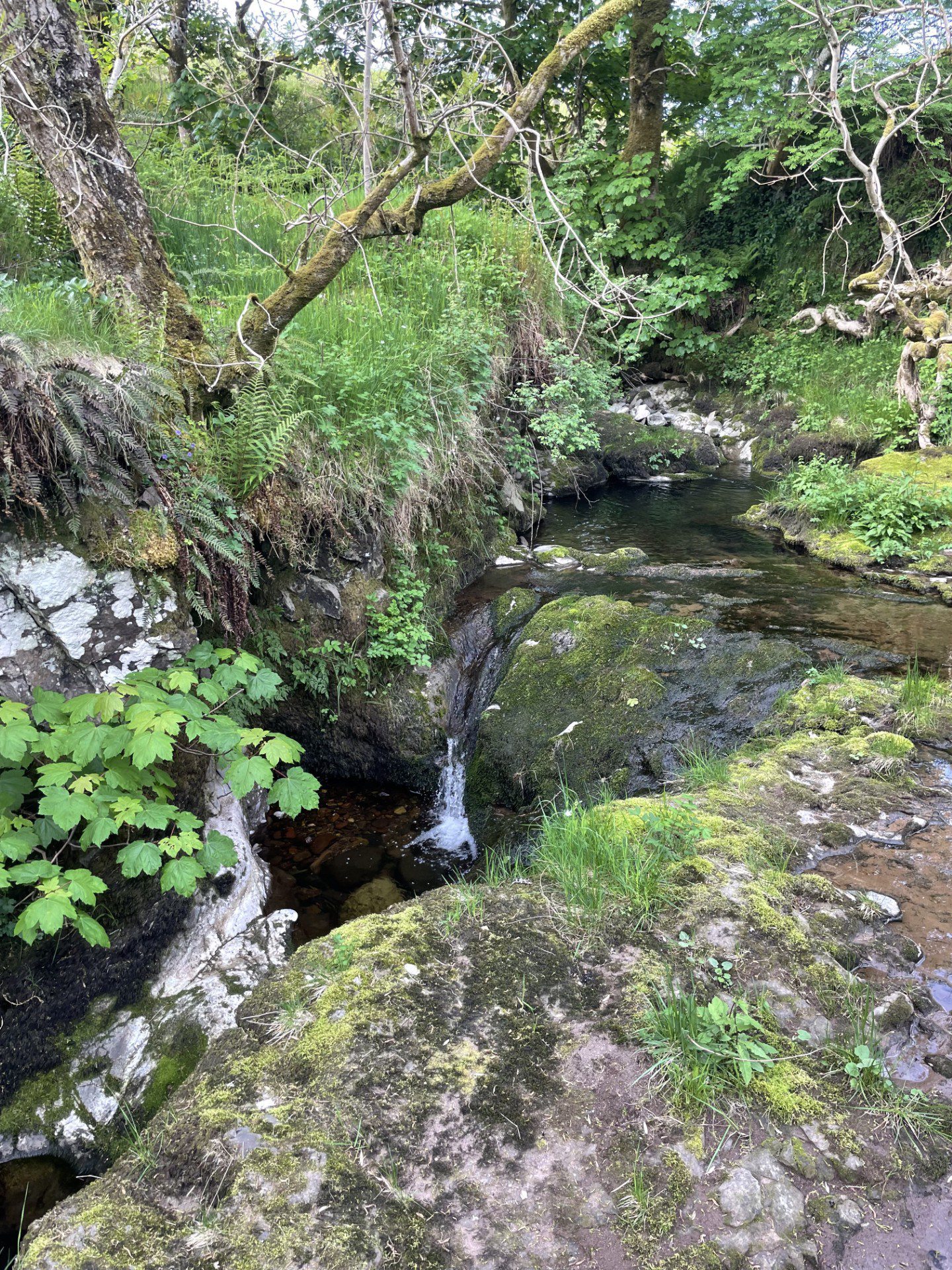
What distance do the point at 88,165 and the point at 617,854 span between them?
4852mm

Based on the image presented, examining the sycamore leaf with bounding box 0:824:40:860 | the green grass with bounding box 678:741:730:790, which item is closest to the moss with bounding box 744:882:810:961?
the green grass with bounding box 678:741:730:790

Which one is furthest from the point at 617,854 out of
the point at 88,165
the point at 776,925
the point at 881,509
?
the point at 881,509

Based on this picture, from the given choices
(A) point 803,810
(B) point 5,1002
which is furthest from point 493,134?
(B) point 5,1002

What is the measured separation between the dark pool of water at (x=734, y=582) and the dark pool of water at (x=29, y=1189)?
511 cm

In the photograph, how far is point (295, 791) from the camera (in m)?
3.17

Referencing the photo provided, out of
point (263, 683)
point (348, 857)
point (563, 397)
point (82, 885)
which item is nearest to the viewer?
point (82, 885)

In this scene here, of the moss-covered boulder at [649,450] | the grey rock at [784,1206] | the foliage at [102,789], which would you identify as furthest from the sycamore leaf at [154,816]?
the moss-covered boulder at [649,450]

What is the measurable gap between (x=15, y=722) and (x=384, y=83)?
5073 mm

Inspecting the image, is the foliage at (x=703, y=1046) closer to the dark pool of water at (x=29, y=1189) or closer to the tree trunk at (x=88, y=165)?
the dark pool of water at (x=29, y=1189)

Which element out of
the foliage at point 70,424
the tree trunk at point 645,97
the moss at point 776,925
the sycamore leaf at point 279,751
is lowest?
the moss at point 776,925

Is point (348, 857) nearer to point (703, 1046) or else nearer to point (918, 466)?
point (703, 1046)

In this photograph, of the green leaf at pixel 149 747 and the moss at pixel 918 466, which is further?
the moss at pixel 918 466

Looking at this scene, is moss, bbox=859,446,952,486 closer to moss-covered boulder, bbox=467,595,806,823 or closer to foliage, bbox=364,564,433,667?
moss-covered boulder, bbox=467,595,806,823

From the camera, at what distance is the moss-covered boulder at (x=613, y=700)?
4.77 m
